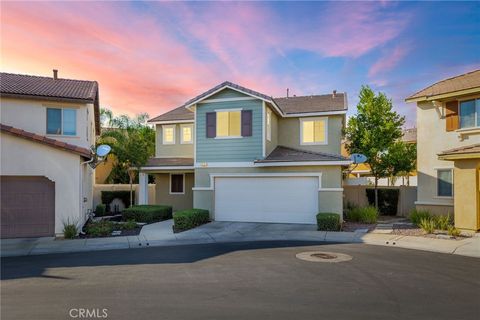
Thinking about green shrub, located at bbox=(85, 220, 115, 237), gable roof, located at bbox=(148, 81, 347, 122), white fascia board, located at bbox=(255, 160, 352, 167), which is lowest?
green shrub, located at bbox=(85, 220, 115, 237)

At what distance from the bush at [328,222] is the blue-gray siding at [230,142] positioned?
439cm

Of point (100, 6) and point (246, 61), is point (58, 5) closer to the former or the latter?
point (100, 6)

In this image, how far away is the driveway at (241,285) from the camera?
572cm

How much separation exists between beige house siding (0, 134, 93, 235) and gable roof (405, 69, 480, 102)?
1633 cm

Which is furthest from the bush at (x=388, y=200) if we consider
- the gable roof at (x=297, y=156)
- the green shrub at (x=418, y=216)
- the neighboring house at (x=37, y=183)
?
the neighboring house at (x=37, y=183)

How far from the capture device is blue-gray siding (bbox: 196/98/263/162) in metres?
17.0

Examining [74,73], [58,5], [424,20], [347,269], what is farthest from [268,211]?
[74,73]

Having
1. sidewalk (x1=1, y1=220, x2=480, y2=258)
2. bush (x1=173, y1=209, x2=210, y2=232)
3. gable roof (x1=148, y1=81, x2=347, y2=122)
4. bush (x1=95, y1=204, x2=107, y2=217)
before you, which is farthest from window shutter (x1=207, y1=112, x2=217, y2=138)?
bush (x1=95, y1=204, x2=107, y2=217)

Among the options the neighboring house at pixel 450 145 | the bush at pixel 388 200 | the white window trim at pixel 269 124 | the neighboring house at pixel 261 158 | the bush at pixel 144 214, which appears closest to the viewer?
the neighboring house at pixel 450 145

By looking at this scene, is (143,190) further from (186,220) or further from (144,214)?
(186,220)

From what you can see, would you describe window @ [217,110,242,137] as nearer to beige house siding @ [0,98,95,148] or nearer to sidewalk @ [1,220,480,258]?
sidewalk @ [1,220,480,258]

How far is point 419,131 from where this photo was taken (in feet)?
58.3

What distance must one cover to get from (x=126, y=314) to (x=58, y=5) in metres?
10.7

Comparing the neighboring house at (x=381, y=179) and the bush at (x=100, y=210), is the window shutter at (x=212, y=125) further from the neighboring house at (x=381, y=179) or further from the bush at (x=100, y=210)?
the bush at (x=100, y=210)
